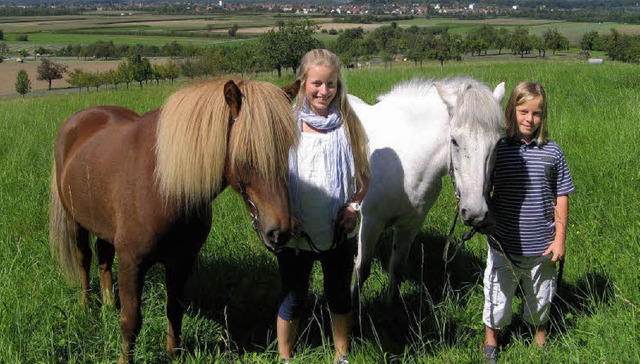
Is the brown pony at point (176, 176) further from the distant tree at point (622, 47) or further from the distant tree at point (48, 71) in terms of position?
the distant tree at point (48, 71)

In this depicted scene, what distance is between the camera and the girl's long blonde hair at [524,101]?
2.76m

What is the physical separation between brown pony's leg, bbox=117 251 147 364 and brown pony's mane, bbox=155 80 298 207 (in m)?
0.49

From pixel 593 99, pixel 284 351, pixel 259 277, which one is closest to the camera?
pixel 284 351

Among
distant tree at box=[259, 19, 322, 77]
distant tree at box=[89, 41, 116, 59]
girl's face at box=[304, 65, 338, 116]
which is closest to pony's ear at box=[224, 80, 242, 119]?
girl's face at box=[304, 65, 338, 116]

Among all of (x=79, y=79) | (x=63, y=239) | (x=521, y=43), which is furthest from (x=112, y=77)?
(x=63, y=239)

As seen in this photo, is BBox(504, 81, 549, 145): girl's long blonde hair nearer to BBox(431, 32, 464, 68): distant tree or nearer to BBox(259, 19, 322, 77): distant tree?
BBox(259, 19, 322, 77): distant tree

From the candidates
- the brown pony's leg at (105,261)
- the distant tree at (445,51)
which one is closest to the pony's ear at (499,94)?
the brown pony's leg at (105,261)

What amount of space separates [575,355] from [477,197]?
0.92 m

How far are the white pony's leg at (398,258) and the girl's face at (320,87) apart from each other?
148 cm

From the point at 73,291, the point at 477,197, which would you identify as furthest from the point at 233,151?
the point at 73,291

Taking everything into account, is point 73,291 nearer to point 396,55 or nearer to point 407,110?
point 407,110

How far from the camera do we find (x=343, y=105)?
8.70 ft

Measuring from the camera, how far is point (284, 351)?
113 inches

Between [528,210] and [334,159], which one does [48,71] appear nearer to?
[334,159]
